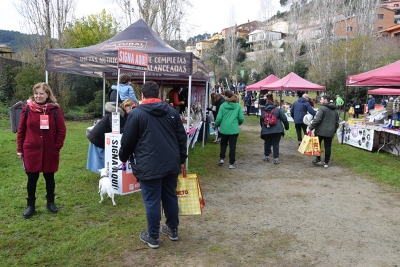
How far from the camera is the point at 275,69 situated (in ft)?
145

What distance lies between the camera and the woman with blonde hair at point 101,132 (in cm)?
519

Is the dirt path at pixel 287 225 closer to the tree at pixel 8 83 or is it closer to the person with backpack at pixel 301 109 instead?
the person with backpack at pixel 301 109

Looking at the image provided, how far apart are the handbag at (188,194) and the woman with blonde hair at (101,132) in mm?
1799

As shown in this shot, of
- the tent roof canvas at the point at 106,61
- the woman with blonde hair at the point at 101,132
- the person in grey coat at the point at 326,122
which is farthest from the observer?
the person in grey coat at the point at 326,122

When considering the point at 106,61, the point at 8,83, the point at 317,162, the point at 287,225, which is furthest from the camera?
the point at 8,83

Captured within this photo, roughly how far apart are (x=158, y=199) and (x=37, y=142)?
1.73 meters

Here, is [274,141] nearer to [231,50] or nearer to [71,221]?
[71,221]

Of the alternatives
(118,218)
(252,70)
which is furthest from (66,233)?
(252,70)

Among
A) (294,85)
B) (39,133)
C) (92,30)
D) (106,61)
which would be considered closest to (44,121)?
(39,133)

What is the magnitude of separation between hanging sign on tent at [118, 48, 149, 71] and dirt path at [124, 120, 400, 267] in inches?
96.0

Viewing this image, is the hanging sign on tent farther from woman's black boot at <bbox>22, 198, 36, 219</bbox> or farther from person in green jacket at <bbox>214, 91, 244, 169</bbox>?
woman's black boot at <bbox>22, 198, 36, 219</bbox>

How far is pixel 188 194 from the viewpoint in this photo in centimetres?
383

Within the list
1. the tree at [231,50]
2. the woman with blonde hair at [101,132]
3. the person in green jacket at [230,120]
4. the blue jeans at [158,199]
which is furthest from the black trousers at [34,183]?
the tree at [231,50]

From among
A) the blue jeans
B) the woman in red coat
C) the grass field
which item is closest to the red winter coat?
the woman in red coat
